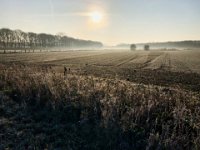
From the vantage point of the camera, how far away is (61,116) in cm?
913

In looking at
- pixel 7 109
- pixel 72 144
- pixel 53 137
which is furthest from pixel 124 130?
pixel 7 109

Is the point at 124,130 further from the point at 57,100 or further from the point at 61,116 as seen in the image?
the point at 57,100

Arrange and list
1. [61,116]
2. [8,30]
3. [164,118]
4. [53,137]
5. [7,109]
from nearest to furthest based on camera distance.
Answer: [53,137]
[164,118]
[61,116]
[7,109]
[8,30]

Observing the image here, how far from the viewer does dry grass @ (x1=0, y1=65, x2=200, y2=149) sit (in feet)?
22.9

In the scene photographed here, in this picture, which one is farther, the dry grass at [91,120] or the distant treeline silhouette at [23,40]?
the distant treeline silhouette at [23,40]

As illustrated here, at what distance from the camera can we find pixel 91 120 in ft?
27.9

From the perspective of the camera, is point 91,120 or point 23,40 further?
point 23,40

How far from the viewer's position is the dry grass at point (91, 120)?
6980mm

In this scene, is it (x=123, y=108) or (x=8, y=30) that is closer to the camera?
(x=123, y=108)

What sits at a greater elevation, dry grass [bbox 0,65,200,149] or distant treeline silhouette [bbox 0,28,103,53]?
distant treeline silhouette [bbox 0,28,103,53]

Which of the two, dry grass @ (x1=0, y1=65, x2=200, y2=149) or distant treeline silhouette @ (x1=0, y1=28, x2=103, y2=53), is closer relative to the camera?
dry grass @ (x1=0, y1=65, x2=200, y2=149)

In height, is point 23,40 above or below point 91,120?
above

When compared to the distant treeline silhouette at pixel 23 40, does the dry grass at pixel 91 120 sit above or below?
below

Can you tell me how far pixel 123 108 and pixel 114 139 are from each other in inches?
79.0
